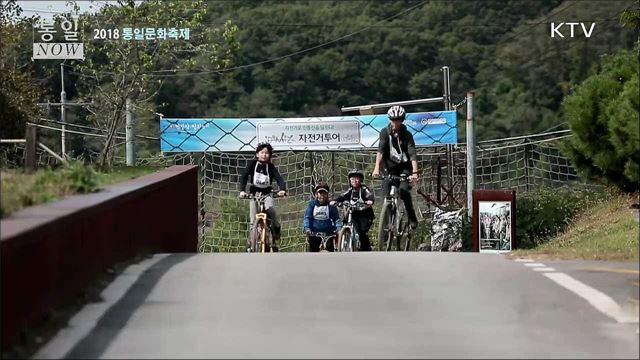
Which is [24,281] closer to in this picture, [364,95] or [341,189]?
[341,189]

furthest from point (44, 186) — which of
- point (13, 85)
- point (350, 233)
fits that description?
point (13, 85)

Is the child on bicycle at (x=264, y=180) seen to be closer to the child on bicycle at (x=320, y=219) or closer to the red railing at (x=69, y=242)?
the child on bicycle at (x=320, y=219)

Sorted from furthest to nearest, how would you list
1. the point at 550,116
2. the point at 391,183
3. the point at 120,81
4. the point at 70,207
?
the point at 550,116 → the point at 120,81 → the point at 391,183 → the point at 70,207

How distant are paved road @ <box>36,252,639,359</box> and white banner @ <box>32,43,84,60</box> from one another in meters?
26.5

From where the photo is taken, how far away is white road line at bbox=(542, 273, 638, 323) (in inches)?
368

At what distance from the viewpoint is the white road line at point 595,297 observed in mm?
9344

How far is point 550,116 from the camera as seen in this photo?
7156cm

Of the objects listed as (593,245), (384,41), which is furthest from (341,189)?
(384,41)

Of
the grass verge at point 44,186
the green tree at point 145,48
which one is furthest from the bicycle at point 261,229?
the green tree at point 145,48

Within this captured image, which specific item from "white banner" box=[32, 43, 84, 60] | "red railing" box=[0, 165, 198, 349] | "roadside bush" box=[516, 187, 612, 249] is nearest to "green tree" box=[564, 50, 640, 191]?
"roadside bush" box=[516, 187, 612, 249]

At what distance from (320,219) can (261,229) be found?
2.26 meters

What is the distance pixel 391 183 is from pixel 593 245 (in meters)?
3.35

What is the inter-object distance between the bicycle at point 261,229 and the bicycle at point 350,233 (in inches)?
57.8

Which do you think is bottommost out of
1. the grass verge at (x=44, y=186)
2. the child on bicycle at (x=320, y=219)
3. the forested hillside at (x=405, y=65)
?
the child on bicycle at (x=320, y=219)
